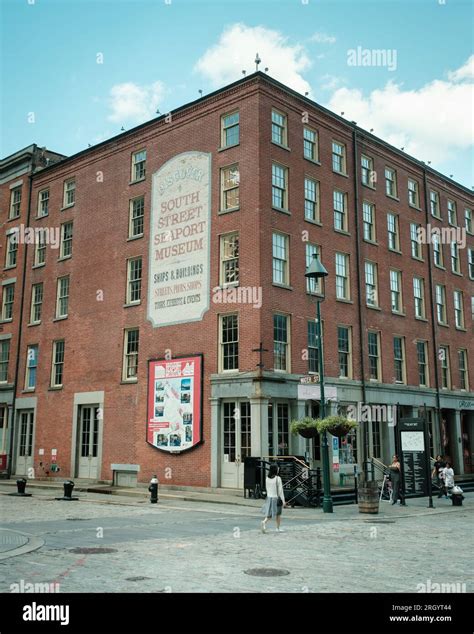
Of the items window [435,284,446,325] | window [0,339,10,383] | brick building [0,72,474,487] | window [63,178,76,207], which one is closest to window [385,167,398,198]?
brick building [0,72,474,487]

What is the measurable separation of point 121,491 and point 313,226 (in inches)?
557

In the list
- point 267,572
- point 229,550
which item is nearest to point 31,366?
point 229,550

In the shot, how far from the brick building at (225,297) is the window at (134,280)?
108 millimetres

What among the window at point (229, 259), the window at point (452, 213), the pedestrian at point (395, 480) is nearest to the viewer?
the pedestrian at point (395, 480)

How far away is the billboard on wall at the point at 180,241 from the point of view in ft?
89.7

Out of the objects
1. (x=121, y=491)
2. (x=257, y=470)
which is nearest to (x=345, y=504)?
(x=257, y=470)

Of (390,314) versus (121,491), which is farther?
(390,314)

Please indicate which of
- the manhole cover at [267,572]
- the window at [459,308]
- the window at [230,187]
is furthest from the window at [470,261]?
the manhole cover at [267,572]

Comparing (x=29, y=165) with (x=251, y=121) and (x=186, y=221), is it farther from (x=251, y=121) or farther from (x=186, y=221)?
(x=251, y=121)

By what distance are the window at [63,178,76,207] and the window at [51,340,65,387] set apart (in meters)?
7.94

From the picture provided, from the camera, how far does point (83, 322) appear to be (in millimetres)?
32625

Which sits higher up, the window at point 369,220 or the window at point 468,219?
the window at point 468,219

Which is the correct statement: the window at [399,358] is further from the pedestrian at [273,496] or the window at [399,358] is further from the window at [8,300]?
the window at [8,300]
